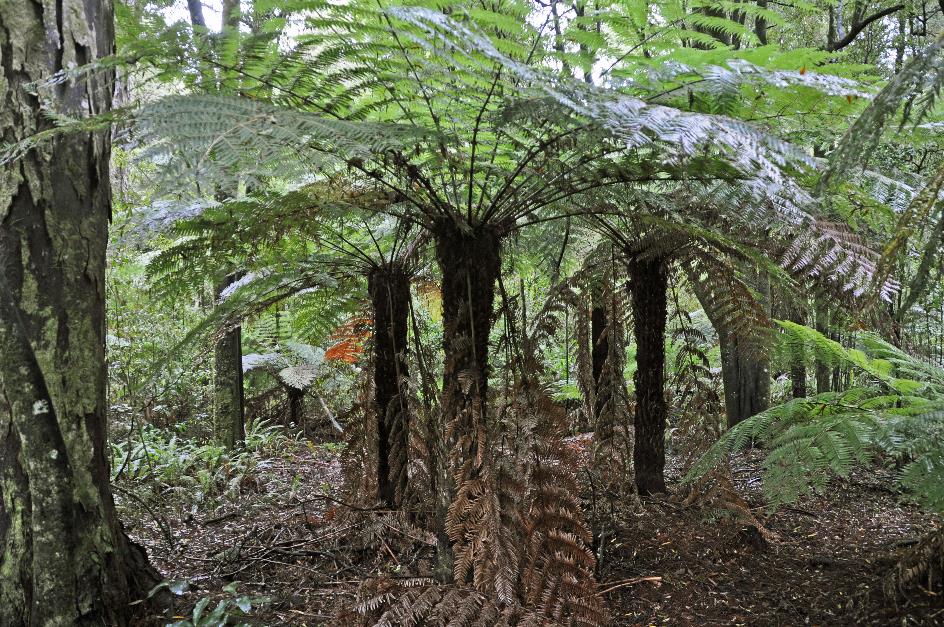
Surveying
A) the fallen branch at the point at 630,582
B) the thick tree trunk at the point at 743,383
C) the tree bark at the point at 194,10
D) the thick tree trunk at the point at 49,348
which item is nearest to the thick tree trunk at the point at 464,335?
the fallen branch at the point at 630,582

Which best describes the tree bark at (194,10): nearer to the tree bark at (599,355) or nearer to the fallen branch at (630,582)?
the tree bark at (599,355)

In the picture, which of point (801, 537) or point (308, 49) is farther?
point (801, 537)

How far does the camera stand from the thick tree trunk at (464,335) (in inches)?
→ 80.0

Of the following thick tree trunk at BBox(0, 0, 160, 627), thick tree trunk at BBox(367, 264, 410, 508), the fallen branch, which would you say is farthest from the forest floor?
thick tree trunk at BBox(0, 0, 160, 627)

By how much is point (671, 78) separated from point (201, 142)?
1.51 m

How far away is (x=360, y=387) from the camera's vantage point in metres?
2.96

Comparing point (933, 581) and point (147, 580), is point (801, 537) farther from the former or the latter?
point (147, 580)

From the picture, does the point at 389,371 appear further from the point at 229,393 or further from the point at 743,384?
the point at 743,384

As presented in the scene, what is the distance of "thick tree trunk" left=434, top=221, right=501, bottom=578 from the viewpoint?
6.66 ft

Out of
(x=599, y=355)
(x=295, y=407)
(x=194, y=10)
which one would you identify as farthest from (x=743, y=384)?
(x=194, y=10)

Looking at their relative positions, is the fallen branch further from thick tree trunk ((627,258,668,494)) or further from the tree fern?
thick tree trunk ((627,258,668,494))

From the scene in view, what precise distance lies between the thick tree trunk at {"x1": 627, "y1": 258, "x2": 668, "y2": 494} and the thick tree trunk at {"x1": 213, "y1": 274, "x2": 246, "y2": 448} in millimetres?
3291

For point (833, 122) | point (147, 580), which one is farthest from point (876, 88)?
point (147, 580)

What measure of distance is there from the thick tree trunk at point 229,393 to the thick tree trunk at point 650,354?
329cm
